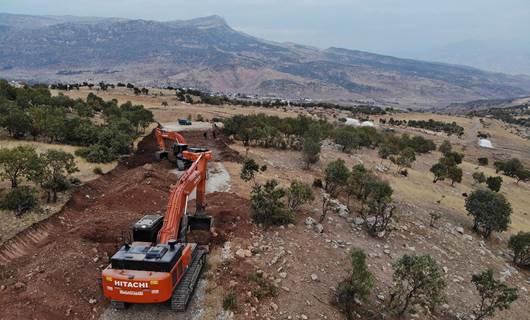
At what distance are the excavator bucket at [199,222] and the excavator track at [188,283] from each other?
189 cm

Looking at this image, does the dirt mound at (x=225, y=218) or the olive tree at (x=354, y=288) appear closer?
the olive tree at (x=354, y=288)

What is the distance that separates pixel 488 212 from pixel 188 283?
25960 mm

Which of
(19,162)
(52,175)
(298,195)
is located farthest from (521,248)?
(19,162)

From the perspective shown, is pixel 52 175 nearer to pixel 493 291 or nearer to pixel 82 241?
pixel 82 241

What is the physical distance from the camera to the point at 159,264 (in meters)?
13.7

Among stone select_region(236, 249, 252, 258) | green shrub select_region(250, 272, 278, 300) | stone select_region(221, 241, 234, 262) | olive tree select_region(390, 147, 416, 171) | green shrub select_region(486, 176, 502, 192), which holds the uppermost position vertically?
green shrub select_region(250, 272, 278, 300)

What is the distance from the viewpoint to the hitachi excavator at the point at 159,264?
1348cm

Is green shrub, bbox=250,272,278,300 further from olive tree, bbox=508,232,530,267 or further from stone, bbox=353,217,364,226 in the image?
olive tree, bbox=508,232,530,267

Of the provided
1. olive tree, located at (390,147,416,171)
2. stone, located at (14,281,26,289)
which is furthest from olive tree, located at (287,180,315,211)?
olive tree, located at (390,147,416,171)

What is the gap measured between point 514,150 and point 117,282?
322 feet

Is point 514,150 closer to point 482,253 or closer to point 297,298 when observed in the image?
point 482,253

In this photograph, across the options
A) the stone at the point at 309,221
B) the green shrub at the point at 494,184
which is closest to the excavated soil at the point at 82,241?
the stone at the point at 309,221

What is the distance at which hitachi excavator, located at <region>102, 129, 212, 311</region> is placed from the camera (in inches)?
531

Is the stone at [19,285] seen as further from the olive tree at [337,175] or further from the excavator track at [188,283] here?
the olive tree at [337,175]
